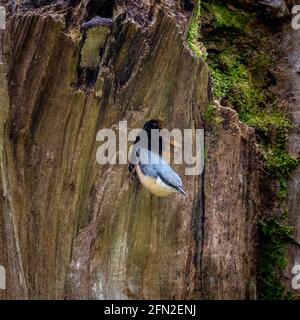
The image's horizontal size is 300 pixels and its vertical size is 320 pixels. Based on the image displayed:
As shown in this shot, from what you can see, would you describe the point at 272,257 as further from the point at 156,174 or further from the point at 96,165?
the point at 96,165

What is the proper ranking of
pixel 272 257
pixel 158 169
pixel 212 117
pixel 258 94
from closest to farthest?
pixel 158 169, pixel 212 117, pixel 272 257, pixel 258 94

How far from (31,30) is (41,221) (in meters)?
0.81

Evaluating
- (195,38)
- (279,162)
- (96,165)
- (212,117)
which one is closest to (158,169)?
(96,165)

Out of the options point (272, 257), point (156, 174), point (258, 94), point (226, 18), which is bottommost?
point (272, 257)

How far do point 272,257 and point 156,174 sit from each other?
3.25 feet

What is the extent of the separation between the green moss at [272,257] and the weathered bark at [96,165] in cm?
42

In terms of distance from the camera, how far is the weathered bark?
8.60 ft

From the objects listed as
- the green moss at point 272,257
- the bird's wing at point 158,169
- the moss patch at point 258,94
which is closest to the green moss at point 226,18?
the moss patch at point 258,94

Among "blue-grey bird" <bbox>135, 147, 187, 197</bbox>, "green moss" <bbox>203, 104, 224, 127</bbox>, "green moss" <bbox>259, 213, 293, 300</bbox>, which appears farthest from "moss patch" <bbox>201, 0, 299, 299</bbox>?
"blue-grey bird" <bbox>135, 147, 187, 197</bbox>

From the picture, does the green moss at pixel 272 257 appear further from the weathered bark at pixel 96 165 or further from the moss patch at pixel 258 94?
the weathered bark at pixel 96 165

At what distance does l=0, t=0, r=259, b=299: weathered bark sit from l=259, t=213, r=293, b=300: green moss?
0.42 metres

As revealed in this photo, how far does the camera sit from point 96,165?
106 inches

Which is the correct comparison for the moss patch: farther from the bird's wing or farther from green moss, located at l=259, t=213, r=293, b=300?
the bird's wing

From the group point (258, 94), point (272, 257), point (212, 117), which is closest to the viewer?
point (212, 117)
